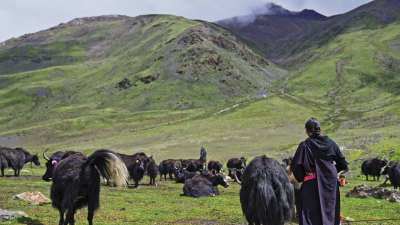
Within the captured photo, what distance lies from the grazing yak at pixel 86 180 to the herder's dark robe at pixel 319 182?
17.2 feet

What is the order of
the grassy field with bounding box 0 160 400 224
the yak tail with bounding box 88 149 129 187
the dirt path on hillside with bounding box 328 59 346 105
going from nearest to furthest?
the yak tail with bounding box 88 149 129 187, the grassy field with bounding box 0 160 400 224, the dirt path on hillside with bounding box 328 59 346 105

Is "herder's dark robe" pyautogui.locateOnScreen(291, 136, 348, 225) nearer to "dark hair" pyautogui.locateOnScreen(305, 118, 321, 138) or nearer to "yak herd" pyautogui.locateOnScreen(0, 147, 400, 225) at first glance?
"dark hair" pyautogui.locateOnScreen(305, 118, 321, 138)

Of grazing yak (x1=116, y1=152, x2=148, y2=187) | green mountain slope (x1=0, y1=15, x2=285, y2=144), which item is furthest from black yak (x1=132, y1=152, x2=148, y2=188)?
green mountain slope (x1=0, y1=15, x2=285, y2=144)

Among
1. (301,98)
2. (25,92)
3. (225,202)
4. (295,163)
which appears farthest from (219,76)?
(295,163)

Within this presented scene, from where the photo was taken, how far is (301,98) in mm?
135250

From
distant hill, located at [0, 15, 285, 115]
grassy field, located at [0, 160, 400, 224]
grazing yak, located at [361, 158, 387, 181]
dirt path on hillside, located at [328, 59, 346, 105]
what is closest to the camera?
grassy field, located at [0, 160, 400, 224]

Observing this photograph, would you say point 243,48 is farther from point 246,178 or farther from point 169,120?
point 246,178

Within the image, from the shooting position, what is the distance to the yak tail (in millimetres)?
10531

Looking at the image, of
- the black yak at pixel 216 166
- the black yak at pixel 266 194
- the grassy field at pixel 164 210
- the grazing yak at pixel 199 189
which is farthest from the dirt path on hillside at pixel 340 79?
the black yak at pixel 266 194

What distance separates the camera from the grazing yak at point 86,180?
34.6 ft

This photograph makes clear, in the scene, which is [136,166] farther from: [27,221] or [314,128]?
[314,128]

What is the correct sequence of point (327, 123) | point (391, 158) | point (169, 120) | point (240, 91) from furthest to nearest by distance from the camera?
point (240, 91)
point (169, 120)
point (327, 123)
point (391, 158)

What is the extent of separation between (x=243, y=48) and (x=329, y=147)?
191 metres

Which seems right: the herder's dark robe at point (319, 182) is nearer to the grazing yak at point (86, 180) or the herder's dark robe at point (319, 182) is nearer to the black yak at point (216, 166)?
the grazing yak at point (86, 180)
